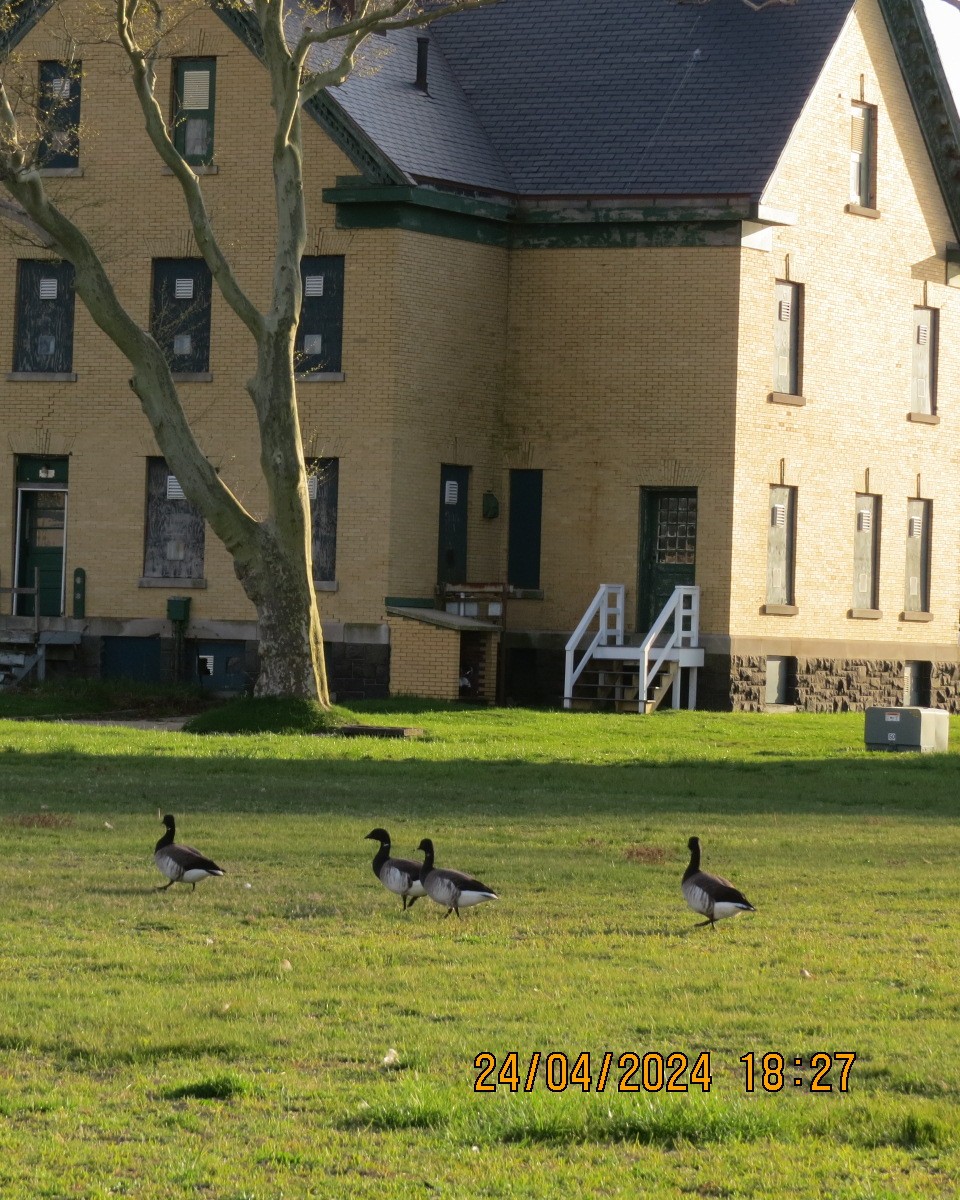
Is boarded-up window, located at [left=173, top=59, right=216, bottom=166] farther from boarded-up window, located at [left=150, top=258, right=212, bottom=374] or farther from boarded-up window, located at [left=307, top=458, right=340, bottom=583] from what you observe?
boarded-up window, located at [left=307, top=458, right=340, bottom=583]

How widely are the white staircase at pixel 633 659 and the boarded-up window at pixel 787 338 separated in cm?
415

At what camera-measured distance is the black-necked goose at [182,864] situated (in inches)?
486

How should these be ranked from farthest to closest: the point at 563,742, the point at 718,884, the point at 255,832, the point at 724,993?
the point at 563,742, the point at 255,832, the point at 718,884, the point at 724,993

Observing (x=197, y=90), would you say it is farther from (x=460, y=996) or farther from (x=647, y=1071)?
(x=647, y=1071)

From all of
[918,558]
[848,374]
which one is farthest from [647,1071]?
[918,558]

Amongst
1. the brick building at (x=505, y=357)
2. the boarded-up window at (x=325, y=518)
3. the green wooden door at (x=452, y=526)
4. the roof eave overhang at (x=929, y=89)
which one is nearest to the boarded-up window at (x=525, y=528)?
the brick building at (x=505, y=357)

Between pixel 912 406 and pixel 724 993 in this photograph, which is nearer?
pixel 724 993

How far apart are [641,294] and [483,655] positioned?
658cm

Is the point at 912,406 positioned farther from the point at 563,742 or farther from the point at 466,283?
the point at 563,742

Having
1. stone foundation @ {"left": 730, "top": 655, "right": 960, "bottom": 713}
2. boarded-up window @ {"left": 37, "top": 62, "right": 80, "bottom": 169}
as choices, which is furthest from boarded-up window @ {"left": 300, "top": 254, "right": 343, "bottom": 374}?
stone foundation @ {"left": 730, "top": 655, "right": 960, "bottom": 713}

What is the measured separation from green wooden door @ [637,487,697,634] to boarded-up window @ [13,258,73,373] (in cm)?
1034

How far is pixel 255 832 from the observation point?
16.1 metres

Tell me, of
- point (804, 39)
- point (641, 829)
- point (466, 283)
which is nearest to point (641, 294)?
point (466, 283)

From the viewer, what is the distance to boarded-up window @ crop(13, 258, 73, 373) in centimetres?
3638
